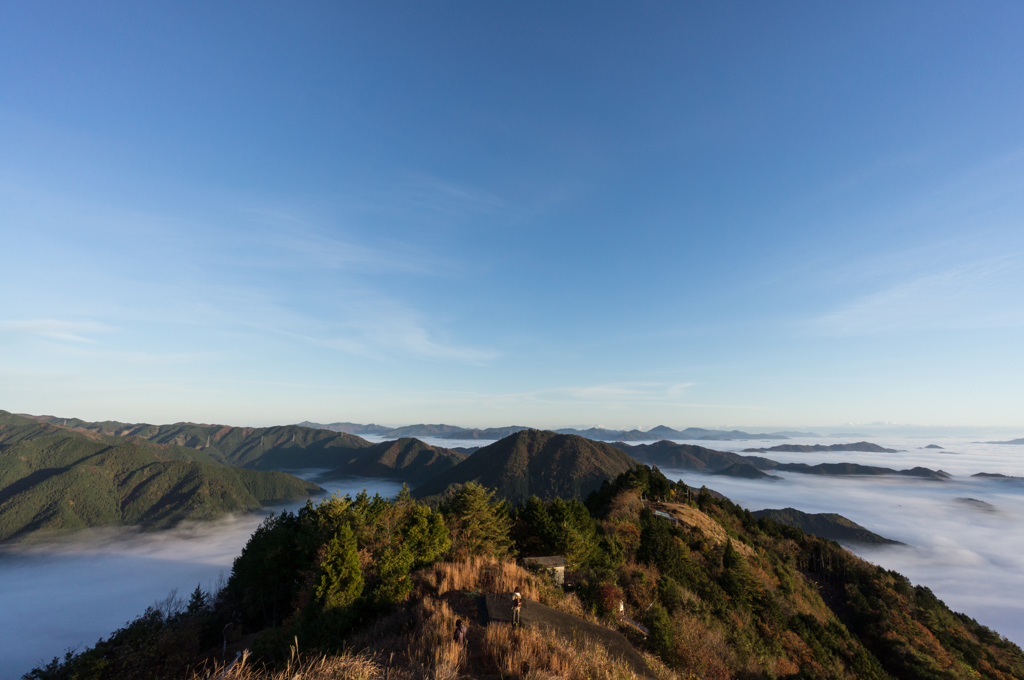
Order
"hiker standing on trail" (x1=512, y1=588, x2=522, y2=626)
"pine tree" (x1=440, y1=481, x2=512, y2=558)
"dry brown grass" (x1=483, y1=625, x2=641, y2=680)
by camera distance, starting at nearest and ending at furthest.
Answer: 1. "dry brown grass" (x1=483, y1=625, x2=641, y2=680)
2. "hiker standing on trail" (x1=512, y1=588, x2=522, y2=626)
3. "pine tree" (x1=440, y1=481, x2=512, y2=558)

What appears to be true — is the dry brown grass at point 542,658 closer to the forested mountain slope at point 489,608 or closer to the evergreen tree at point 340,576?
the forested mountain slope at point 489,608

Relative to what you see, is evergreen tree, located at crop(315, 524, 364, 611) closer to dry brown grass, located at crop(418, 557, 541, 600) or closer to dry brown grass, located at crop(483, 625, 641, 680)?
dry brown grass, located at crop(418, 557, 541, 600)

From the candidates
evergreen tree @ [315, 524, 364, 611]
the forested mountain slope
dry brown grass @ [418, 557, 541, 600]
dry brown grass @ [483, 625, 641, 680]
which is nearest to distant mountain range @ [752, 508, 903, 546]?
the forested mountain slope

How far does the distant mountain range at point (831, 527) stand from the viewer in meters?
167

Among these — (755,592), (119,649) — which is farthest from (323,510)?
(755,592)

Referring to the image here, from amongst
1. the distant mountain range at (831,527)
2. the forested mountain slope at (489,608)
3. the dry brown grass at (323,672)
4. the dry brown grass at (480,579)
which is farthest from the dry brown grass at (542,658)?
the distant mountain range at (831,527)

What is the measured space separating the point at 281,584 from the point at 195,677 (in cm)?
3443

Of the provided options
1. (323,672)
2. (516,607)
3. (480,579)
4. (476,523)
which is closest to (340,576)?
(480,579)

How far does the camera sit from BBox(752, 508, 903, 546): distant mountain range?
167250mm

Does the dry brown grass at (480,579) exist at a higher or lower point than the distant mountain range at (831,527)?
higher

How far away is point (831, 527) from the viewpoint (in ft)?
559

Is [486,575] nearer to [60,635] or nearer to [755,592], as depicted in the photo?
[755,592]

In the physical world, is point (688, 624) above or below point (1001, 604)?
above

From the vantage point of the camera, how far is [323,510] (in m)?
24.7
